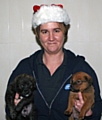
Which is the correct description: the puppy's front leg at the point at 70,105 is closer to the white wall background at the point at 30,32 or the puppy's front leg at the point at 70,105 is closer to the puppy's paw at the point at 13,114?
the puppy's paw at the point at 13,114

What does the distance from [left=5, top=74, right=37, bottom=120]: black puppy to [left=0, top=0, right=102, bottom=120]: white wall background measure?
0.63 metres

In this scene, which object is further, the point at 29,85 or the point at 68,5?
the point at 68,5

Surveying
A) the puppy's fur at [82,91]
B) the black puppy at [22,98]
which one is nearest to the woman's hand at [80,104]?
the puppy's fur at [82,91]

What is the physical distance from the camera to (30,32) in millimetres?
1968

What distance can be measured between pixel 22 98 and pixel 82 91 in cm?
37

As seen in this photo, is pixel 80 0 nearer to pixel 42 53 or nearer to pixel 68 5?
pixel 68 5

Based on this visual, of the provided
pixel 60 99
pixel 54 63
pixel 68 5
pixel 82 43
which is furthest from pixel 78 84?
pixel 68 5

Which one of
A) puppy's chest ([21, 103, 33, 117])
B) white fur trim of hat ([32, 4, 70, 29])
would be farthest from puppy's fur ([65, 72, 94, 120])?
white fur trim of hat ([32, 4, 70, 29])

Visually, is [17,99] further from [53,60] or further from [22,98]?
[53,60]

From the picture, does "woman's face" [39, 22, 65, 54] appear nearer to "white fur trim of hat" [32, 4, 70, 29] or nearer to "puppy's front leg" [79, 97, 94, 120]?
"white fur trim of hat" [32, 4, 70, 29]

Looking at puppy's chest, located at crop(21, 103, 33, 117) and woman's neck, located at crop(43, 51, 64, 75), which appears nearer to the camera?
puppy's chest, located at crop(21, 103, 33, 117)

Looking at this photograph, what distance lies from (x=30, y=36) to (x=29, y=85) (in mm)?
741

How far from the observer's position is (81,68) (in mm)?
1546

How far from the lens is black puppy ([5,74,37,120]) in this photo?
4.31ft
